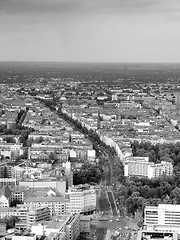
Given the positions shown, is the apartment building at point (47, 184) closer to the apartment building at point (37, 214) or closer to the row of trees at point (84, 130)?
the apartment building at point (37, 214)

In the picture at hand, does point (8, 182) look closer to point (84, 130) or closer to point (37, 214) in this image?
point (37, 214)

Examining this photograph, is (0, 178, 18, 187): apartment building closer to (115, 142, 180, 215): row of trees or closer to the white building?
(115, 142, 180, 215): row of trees

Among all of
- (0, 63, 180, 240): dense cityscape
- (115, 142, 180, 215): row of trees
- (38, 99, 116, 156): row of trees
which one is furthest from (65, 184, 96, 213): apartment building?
(38, 99, 116, 156): row of trees

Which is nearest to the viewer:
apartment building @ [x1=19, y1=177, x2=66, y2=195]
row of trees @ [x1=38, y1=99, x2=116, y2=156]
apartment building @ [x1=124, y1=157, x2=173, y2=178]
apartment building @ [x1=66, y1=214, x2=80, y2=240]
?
apartment building @ [x1=66, y1=214, x2=80, y2=240]

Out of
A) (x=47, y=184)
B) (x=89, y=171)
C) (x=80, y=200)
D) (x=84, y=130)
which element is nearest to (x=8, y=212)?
(x=80, y=200)

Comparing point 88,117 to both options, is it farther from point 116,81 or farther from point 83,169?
point 116,81
